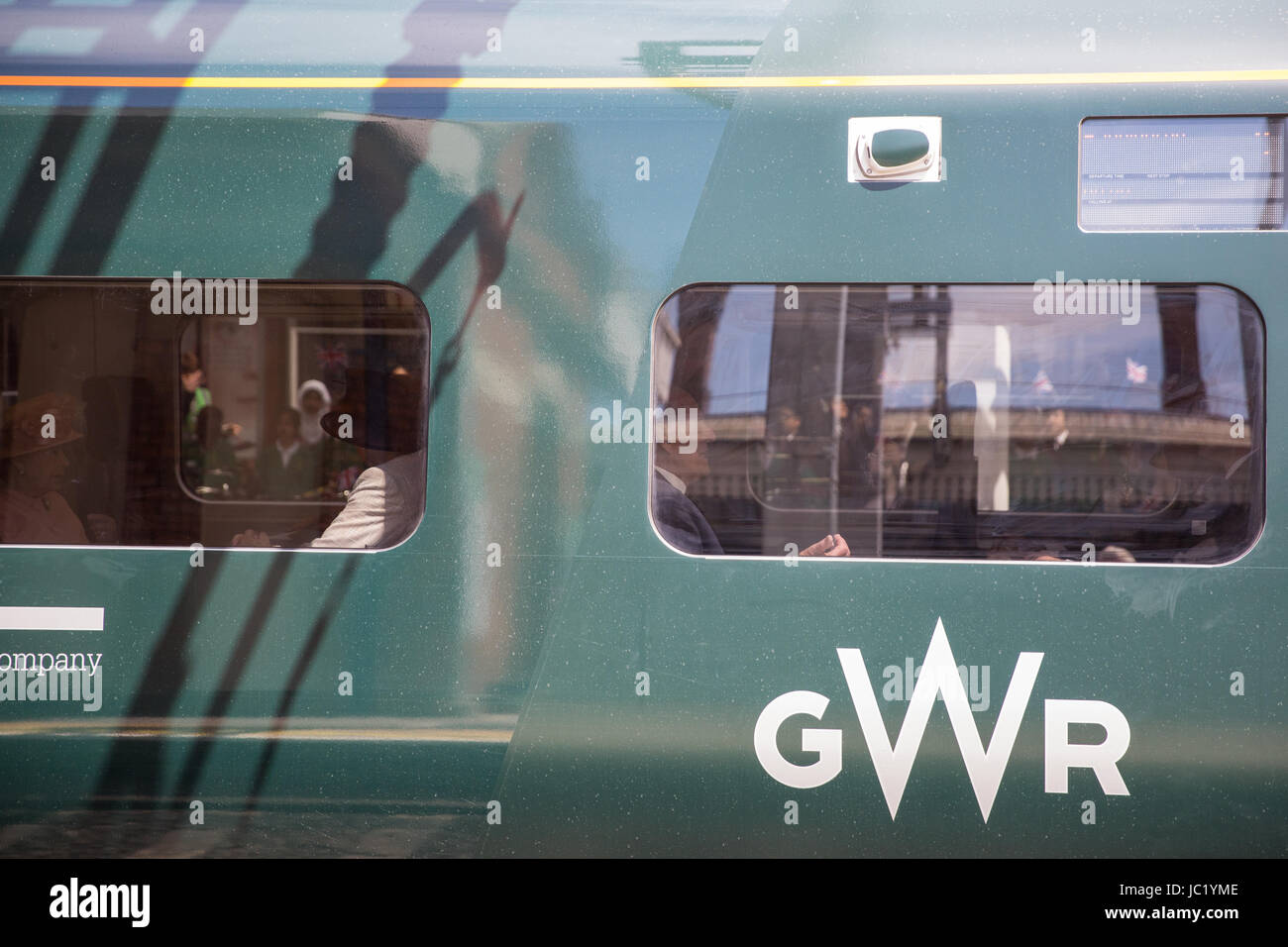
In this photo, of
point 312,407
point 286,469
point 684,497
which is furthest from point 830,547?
point 312,407

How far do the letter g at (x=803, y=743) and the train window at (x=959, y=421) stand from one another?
0.43 m

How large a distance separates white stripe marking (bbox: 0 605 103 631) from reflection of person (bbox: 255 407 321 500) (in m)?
0.61

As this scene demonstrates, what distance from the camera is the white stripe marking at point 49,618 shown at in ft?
9.90

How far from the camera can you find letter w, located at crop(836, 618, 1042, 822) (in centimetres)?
290

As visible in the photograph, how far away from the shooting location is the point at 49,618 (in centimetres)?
303

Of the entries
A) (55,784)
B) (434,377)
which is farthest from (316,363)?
(55,784)

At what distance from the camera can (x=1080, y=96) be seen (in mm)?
2928

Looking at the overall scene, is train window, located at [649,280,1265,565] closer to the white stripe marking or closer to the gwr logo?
the gwr logo

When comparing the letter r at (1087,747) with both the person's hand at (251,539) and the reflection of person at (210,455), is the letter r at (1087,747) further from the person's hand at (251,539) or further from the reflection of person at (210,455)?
the reflection of person at (210,455)

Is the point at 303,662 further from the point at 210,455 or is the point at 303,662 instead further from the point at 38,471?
the point at 38,471

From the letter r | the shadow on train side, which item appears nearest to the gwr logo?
the letter r
